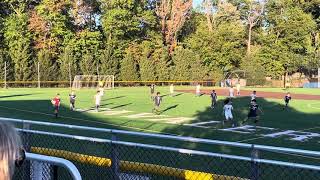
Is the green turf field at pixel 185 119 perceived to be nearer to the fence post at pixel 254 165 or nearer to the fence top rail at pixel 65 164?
→ the fence post at pixel 254 165

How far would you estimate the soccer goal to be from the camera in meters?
68.9

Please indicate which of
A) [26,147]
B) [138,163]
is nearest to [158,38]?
[26,147]

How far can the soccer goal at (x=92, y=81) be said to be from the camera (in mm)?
68938

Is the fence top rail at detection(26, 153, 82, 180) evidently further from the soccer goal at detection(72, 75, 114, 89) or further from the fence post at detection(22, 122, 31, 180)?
the soccer goal at detection(72, 75, 114, 89)

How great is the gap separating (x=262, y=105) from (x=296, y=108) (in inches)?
147

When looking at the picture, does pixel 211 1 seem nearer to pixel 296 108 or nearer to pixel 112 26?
pixel 112 26

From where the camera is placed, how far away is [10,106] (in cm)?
3391

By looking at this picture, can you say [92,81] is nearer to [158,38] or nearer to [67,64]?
[67,64]

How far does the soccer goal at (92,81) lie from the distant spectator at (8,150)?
6581 cm

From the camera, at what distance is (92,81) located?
71.9 meters

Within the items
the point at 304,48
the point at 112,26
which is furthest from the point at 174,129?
the point at 304,48

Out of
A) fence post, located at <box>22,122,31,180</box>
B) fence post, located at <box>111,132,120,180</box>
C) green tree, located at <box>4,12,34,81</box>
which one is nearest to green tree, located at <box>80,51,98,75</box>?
green tree, located at <box>4,12,34,81</box>

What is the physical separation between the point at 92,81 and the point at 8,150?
70124 mm

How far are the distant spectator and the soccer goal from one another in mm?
65814
